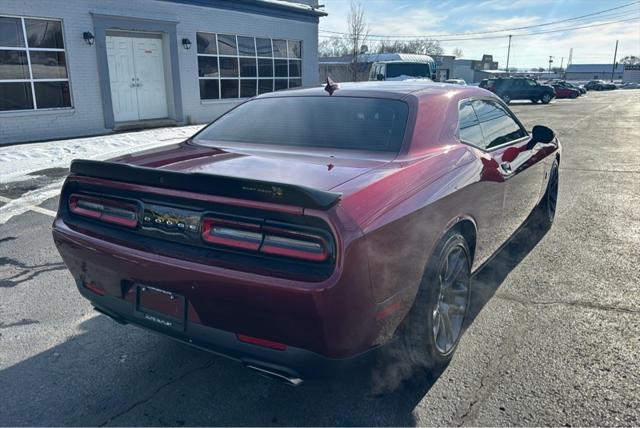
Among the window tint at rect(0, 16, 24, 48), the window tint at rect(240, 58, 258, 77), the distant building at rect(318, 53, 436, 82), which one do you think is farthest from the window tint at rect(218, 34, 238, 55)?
the distant building at rect(318, 53, 436, 82)

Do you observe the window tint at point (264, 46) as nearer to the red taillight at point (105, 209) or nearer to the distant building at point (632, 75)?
the red taillight at point (105, 209)

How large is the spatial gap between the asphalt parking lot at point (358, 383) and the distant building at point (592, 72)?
129381 millimetres

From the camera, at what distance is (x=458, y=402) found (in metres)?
2.53

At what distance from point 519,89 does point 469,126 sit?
32.5m

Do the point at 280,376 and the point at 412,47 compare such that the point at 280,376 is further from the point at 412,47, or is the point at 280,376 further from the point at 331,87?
the point at 412,47

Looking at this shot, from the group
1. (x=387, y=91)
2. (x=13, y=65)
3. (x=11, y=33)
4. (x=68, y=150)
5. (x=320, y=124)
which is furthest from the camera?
(x=13, y=65)

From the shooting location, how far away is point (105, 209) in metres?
2.60

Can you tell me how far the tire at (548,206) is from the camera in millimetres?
5105

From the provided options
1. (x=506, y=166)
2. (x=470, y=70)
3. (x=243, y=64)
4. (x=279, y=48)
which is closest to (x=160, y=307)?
(x=506, y=166)

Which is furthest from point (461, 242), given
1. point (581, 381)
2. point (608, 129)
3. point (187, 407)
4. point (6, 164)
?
point (608, 129)

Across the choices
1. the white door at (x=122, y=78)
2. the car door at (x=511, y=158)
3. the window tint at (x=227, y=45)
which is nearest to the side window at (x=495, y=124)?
the car door at (x=511, y=158)

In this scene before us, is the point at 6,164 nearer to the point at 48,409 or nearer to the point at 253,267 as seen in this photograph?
the point at 48,409

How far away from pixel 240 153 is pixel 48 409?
5.49ft

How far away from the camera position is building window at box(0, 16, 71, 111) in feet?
35.5
